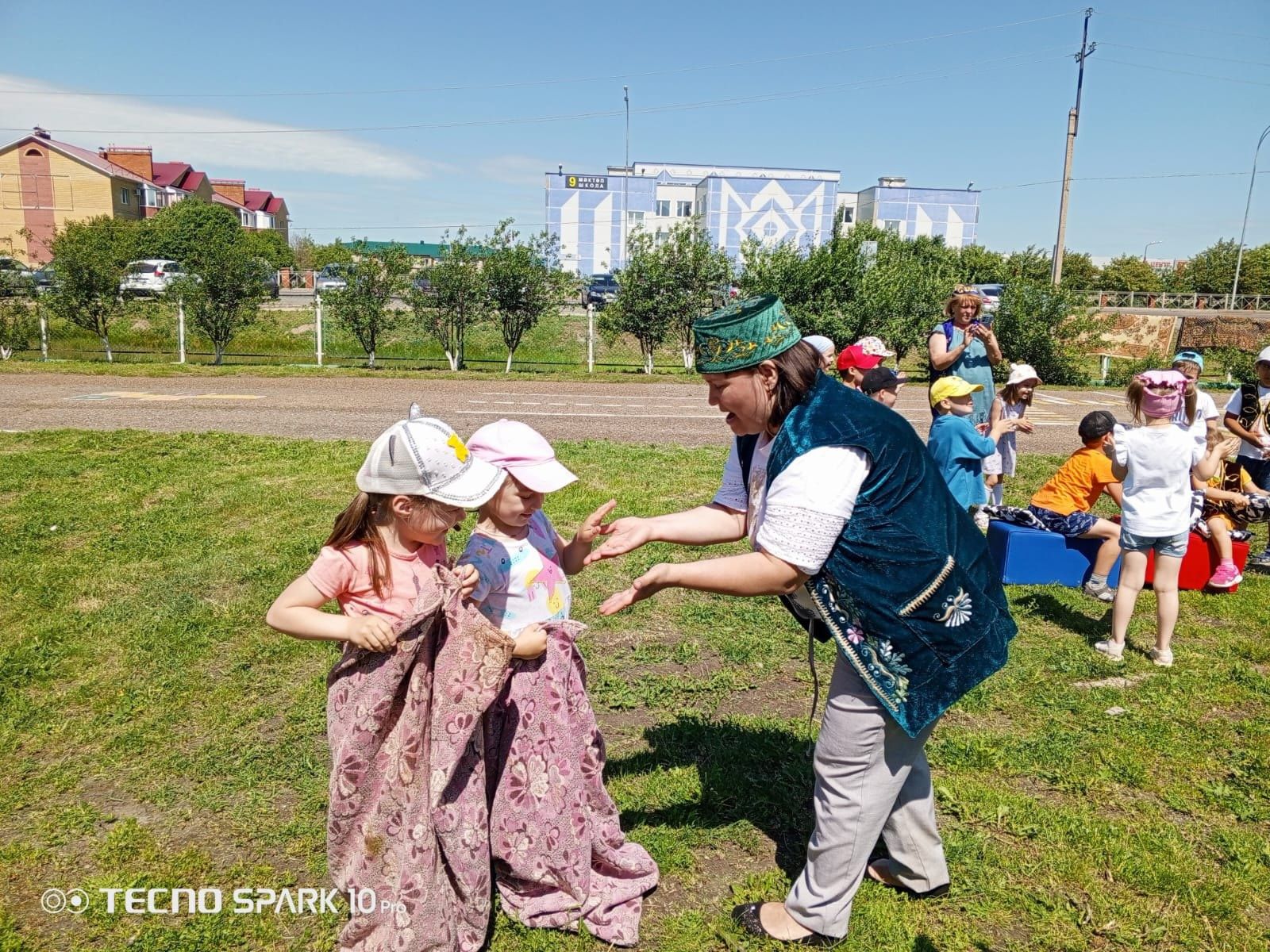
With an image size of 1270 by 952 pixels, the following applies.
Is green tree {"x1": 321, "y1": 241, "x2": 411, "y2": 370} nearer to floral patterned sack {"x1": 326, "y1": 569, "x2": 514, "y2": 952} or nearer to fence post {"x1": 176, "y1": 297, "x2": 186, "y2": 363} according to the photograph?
fence post {"x1": 176, "y1": 297, "x2": 186, "y2": 363}

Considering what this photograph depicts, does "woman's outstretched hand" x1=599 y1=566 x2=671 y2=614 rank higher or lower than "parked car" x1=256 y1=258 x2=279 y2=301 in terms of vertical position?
lower

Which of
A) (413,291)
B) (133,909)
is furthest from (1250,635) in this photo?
(413,291)

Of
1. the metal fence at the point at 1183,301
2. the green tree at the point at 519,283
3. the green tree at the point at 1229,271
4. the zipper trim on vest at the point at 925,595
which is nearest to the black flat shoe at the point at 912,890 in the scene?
the zipper trim on vest at the point at 925,595

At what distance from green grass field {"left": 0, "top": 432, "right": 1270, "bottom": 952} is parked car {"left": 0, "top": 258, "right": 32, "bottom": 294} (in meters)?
17.1

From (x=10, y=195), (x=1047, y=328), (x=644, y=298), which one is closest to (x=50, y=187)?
(x=10, y=195)

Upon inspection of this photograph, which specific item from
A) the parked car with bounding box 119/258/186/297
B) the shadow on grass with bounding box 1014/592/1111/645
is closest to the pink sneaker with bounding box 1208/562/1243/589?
the shadow on grass with bounding box 1014/592/1111/645

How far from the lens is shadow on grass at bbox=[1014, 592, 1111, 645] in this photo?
579 cm

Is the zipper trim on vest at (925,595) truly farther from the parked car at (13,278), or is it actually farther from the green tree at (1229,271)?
the green tree at (1229,271)

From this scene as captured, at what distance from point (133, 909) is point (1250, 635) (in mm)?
6334

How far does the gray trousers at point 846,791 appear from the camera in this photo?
2723 millimetres

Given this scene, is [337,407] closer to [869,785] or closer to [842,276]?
[842,276]

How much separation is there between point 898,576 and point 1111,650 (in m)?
3.55

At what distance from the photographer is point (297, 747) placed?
4121mm

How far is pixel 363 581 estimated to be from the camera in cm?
273
